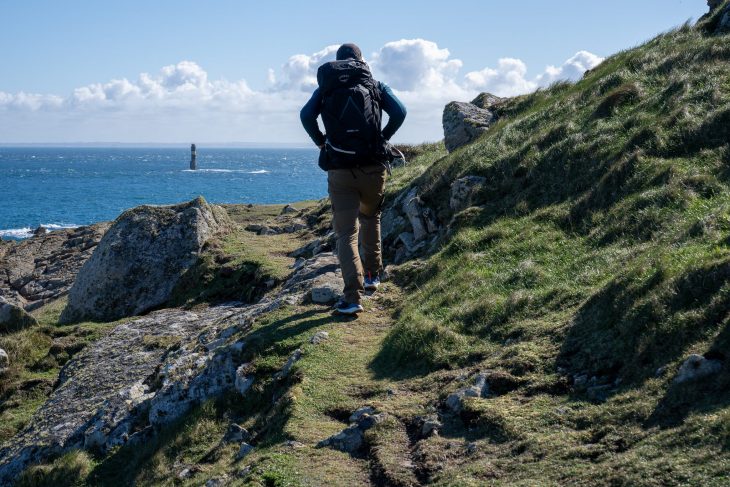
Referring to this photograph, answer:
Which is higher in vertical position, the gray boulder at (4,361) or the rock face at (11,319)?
the rock face at (11,319)

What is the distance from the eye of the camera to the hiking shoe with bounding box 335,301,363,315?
10704 millimetres

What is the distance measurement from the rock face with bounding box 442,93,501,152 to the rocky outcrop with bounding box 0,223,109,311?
1445 centimetres

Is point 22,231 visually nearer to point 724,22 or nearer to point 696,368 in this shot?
point 724,22

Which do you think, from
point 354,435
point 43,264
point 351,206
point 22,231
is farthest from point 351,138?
point 22,231

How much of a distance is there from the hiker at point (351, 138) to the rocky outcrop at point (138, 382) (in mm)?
1679

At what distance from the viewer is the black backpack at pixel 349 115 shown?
1027 centimetres

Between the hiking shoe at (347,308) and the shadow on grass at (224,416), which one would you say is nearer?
the shadow on grass at (224,416)

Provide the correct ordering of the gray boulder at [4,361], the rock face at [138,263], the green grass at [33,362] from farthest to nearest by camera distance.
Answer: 1. the rock face at [138,263]
2. the gray boulder at [4,361]
3. the green grass at [33,362]

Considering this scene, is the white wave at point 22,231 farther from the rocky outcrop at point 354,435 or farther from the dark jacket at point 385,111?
the rocky outcrop at point 354,435

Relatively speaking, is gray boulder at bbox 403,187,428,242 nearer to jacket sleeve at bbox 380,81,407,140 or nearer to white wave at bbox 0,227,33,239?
jacket sleeve at bbox 380,81,407,140

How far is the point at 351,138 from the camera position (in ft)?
34.1

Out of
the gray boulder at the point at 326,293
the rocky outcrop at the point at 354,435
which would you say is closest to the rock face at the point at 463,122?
the gray boulder at the point at 326,293

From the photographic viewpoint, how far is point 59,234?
38250 millimetres

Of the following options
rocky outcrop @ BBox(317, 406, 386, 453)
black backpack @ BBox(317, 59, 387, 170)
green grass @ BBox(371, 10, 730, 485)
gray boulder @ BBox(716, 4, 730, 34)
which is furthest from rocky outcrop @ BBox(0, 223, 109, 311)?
gray boulder @ BBox(716, 4, 730, 34)
